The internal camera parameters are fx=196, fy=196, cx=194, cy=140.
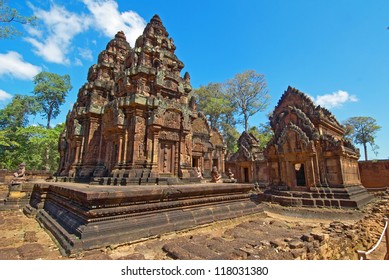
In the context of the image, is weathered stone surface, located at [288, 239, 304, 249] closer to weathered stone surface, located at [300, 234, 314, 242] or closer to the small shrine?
weathered stone surface, located at [300, 234, 314, 242]

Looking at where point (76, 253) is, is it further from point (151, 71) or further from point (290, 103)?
point (290, 103)

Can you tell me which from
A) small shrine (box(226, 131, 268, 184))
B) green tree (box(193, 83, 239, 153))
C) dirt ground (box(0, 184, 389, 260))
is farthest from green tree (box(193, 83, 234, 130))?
dirt ground (box(0, 184, 389, 260))

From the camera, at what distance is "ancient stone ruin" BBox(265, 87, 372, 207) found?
33.6ft

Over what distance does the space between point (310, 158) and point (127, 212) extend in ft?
34.5

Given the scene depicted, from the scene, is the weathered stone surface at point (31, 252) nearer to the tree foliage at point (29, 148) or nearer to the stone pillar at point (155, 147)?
the stone pillar at point (155, 147)

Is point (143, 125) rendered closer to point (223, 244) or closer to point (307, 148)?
point (223, 244)

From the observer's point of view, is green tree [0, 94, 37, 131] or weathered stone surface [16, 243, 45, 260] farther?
green tree [0, 94, 37, 131]

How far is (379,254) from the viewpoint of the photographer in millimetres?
4812

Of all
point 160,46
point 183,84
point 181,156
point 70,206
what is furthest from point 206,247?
point 160,46

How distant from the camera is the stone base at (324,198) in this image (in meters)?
9.62

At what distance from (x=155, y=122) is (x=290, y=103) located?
9.69m

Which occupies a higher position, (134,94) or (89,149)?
(134,94)

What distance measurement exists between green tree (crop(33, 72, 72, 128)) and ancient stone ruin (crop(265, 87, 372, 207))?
104 ft

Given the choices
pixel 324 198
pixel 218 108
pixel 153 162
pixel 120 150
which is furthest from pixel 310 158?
pixel 218 108
